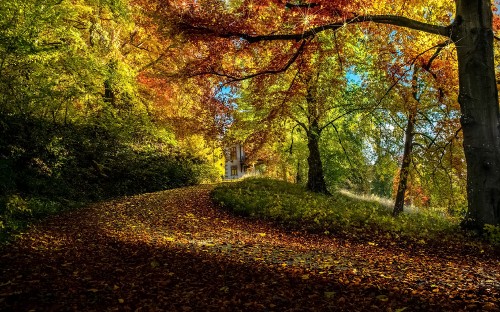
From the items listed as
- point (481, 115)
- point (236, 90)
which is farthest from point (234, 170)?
point (481, 115)

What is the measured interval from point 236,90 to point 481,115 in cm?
787

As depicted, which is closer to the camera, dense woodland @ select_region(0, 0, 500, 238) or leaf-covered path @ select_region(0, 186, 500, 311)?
leaf-covered path @ select_region(0, 186, 500, 311)

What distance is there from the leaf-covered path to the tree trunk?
1263mm

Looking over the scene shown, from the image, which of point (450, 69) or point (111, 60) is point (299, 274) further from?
point (111, 60)

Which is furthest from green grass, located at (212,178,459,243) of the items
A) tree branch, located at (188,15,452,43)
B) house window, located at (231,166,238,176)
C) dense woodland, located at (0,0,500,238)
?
house window, located at (231,166,238,176)

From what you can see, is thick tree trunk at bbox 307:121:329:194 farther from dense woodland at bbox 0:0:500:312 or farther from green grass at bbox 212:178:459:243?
green grass at bbox 212:178:459:243

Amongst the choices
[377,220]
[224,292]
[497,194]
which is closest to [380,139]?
[377,220]

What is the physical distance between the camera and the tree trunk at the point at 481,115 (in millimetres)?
7000

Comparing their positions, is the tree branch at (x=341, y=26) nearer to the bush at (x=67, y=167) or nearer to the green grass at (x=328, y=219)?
the green grass at (x=328, y=219)

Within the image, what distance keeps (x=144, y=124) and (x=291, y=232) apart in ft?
30.7

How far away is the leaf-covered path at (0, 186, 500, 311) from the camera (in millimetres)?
3877

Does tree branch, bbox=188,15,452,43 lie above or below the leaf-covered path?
above

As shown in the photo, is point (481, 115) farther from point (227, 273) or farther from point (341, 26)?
point (227, 273)

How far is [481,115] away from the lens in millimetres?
7086
